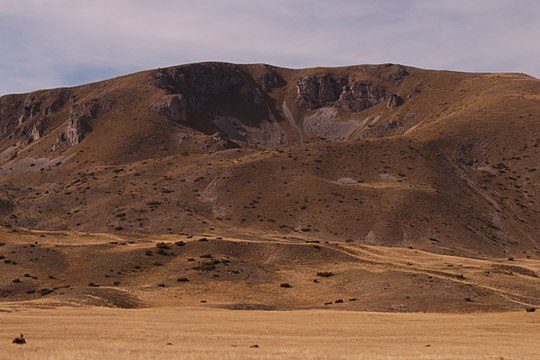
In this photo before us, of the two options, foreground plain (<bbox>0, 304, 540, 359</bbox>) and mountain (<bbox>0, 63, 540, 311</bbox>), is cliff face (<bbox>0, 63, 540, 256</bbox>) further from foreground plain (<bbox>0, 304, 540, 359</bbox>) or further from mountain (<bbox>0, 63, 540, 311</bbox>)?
foreground plain (<bbox>0, 304, 540, 359</bbox>)

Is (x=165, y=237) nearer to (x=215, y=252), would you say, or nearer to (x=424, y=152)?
(x=215, y=252)

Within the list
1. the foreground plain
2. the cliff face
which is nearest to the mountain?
the cliff face

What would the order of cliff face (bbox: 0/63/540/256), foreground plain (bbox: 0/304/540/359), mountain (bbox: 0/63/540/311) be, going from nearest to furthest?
1. foreground plain (bbox: 0/304/540/359)
2. mountain (bbox: 0/63/540/311)
3. cliff face (bbox: 0/63/540/256)

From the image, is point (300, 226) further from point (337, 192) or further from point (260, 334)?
point (260, 334)

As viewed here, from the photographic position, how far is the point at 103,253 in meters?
89.2

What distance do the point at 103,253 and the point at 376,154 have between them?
105m

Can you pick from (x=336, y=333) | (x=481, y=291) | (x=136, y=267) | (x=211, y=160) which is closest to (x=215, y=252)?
(x=136, y=267)

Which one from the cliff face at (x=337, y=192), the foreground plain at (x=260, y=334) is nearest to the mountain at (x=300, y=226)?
the cliff face at (x=337, y=192)

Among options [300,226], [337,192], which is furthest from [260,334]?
[337,192]

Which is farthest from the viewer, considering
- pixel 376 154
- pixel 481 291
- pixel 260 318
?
pixel 376 154

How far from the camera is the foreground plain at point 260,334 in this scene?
3112 cm

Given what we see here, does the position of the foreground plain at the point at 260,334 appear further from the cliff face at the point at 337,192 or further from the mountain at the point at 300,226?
the cliff face at the point at 337,192

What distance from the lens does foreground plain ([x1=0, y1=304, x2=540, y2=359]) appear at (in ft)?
102

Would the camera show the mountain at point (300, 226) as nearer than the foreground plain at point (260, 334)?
No
